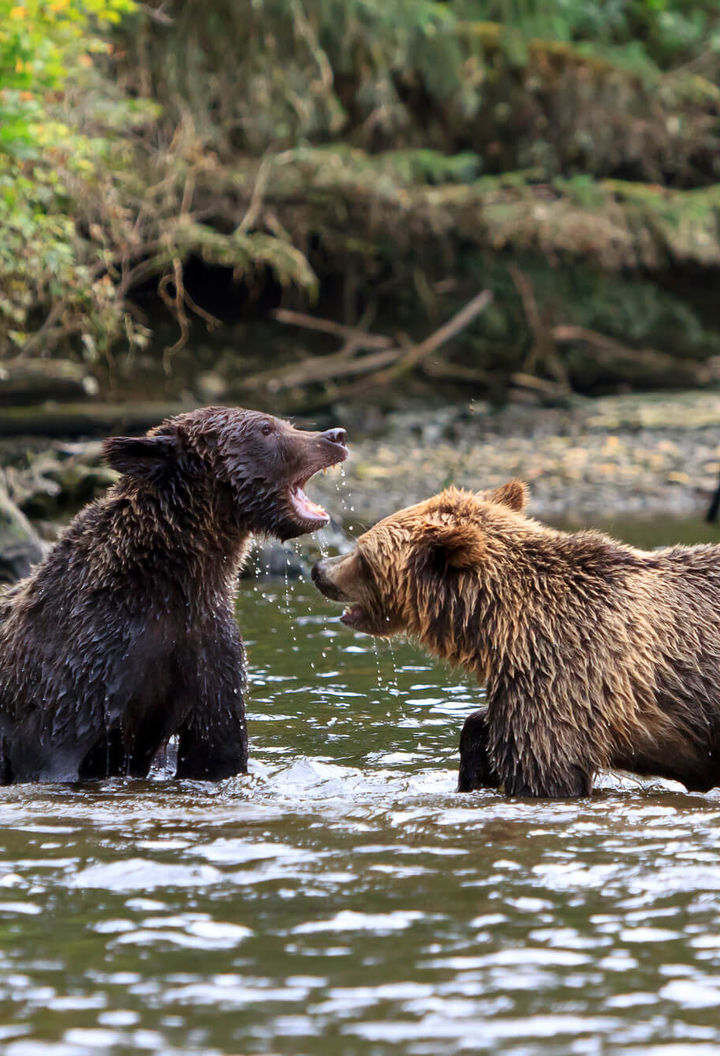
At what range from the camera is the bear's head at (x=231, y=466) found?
6.59 meters

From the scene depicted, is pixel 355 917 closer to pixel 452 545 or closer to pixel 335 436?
pixel 452 545

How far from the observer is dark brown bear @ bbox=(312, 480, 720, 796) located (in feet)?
19.7

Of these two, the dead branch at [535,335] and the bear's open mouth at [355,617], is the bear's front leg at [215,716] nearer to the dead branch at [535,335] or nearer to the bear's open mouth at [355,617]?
the bear's open mouth at [355,617]

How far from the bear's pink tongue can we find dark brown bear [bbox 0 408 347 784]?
0.05ft

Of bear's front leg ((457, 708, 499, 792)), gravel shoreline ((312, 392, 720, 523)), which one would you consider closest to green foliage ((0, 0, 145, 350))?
gravel shoreline ((312, 392, 720, 523))

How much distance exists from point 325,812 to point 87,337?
7973mm

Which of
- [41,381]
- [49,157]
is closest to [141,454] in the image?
[49,157]

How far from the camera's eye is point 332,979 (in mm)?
4051

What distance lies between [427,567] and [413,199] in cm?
1408

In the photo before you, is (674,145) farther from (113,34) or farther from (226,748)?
(226,748)

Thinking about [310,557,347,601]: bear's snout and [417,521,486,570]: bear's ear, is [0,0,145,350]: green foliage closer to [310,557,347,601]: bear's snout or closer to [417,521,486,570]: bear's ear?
[310,557,347,601]: bear's snout

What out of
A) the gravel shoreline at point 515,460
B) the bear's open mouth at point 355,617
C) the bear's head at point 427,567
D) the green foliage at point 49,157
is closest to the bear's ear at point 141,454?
the bear's head at point 427,567

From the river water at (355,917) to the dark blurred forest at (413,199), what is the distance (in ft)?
33.5

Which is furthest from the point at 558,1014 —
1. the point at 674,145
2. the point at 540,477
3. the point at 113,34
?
the point at 674,145
